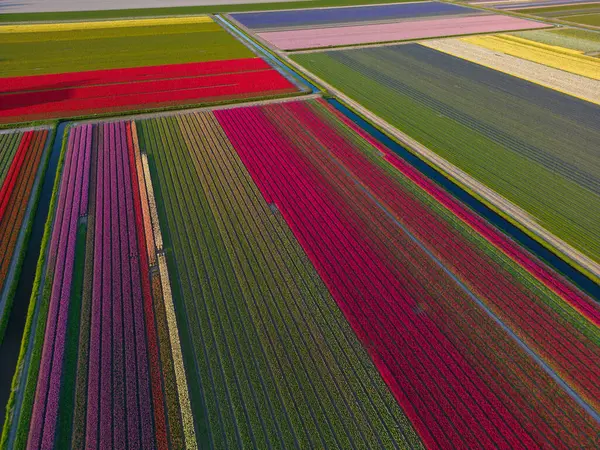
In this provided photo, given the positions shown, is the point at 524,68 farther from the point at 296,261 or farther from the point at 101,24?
the point at 101,24

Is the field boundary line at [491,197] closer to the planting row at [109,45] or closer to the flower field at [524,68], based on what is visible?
the flower field at [524,68]

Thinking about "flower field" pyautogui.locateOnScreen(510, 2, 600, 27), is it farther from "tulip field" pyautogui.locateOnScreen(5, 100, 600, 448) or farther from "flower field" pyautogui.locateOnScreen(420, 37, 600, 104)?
"tulip field" pyautogui.locateOnScreen(5, 100, 600, 448)

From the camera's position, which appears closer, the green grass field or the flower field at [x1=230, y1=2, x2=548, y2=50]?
the green grass field

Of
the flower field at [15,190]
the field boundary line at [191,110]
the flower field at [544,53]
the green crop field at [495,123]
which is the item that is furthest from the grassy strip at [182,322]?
the flower field at [544,53]

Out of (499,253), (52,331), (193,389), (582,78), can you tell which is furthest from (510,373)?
(582,78)

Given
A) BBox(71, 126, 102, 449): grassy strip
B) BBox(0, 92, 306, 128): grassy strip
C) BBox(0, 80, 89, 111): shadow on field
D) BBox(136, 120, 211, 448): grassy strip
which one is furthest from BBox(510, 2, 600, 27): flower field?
BBox(71, 126, 102, 449): grassy strip

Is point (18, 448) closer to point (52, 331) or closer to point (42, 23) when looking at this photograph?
point (52, 331)

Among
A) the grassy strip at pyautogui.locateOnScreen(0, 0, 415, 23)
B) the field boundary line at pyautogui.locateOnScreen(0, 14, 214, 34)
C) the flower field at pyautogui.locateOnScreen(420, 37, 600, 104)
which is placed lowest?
the flower field at pyautogui.locateOnScreen(420, 37, 600, 104)
